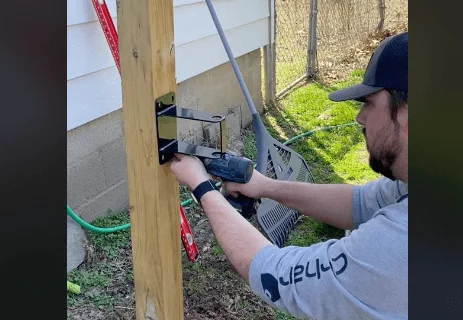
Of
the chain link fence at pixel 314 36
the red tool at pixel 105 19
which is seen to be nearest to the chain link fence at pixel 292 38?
the chain link fence at pixel 314 36

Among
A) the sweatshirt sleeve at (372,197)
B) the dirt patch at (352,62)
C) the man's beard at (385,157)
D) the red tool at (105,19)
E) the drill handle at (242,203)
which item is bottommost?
the dirt patch at (352,62)

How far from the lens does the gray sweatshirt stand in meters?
1.58

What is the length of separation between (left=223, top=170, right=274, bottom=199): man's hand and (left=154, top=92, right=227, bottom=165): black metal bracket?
193mm

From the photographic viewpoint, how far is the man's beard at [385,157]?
1.75 metres

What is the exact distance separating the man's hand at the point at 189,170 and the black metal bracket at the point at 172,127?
0.06 feet

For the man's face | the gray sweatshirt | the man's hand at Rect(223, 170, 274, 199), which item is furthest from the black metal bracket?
the man's face

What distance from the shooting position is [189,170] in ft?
5.53

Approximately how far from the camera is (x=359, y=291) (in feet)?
5.29

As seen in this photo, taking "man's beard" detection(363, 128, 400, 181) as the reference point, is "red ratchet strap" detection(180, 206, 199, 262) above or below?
below

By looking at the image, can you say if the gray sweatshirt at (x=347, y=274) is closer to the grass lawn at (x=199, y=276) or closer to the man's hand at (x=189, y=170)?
the man's hand at (x=189, y=170)

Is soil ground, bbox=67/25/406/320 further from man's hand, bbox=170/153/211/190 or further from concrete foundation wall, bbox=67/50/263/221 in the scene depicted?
man's hand, bbox=170/153/211/190
